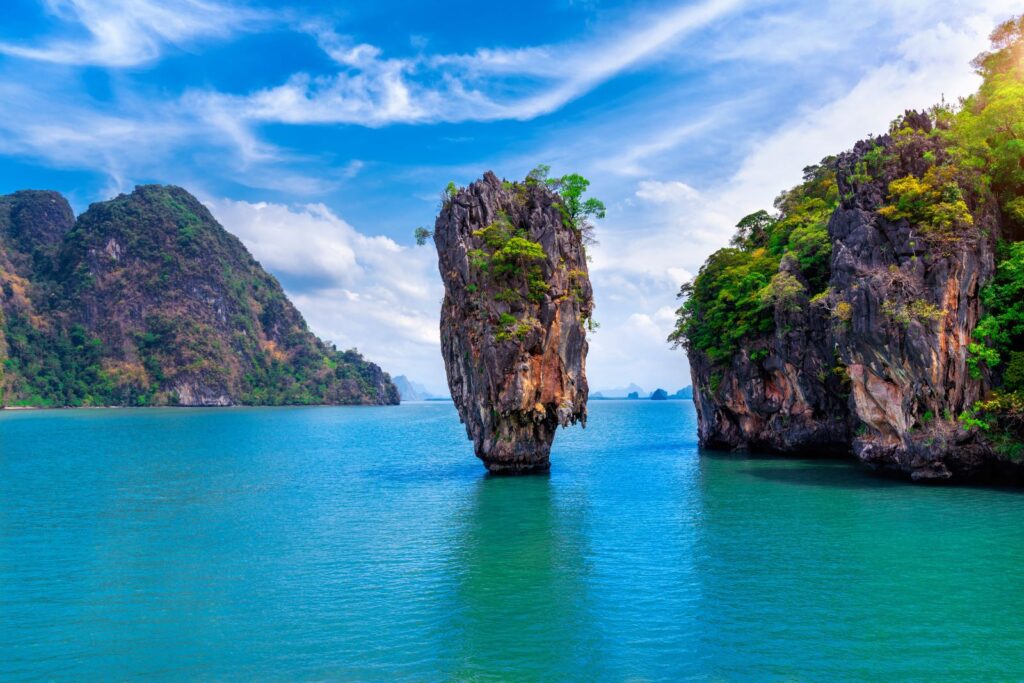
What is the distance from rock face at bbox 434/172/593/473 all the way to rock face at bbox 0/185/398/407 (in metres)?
156

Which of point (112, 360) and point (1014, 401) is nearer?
point (1014, 401)

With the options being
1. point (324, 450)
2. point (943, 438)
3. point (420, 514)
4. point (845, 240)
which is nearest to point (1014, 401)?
point (943, 438)

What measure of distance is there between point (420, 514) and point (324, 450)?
112ft

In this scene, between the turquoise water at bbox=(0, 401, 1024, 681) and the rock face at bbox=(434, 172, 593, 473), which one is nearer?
the turquoise water at bbox=(0, 401, 1024, 681)

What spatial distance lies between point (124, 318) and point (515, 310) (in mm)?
175687

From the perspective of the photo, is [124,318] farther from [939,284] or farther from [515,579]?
[939,284]

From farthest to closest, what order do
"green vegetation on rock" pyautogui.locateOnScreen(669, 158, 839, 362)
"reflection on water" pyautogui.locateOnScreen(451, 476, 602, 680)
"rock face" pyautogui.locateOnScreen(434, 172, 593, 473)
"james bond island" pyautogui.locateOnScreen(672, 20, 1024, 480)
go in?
"green vegetation on rock" pyautogui.locateOnScreen(669, 158, 839, 362) → "rock face" pyautogui.locateOnScreen(434, 172, 593, 473) → "james bond island" pyautogui.locateOnScreen(672, 20, 1024, 480) → "reflection on water" pyautogui.locateOnScreen(451, 476, 602, 680)

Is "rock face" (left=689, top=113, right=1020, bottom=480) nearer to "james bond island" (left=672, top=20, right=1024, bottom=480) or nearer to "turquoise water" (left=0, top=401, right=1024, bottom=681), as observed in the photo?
"james bond island" (left=672, top=20, right=1024, bottom=480)

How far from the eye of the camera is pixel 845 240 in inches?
1423

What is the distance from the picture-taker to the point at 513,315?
3784cm

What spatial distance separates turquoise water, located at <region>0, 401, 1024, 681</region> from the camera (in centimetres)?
1429

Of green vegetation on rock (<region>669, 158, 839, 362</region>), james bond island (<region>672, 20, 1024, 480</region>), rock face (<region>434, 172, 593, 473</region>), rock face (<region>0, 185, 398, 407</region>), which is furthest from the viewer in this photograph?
rock face (<region>0, 185, 398, 407</region>)

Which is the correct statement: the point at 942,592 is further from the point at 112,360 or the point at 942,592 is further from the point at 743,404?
the point at 112,360

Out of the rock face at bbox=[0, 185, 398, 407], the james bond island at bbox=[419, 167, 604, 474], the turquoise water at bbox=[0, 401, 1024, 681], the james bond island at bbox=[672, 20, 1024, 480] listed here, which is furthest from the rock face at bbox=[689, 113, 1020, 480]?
the rock face at bbox=[0, 185, 398, 407]
